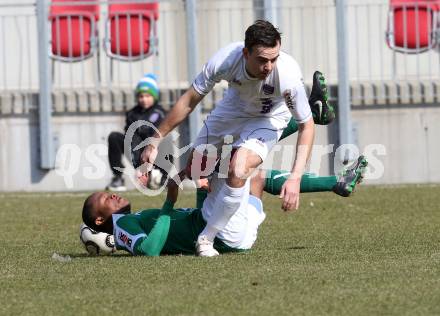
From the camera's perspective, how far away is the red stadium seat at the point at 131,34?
50.5ft

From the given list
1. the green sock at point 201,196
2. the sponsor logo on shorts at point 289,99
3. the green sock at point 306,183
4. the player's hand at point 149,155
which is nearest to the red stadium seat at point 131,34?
the green sock at point 306,183

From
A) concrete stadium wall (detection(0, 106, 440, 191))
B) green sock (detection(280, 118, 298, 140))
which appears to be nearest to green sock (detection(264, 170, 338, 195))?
green sock (detection(280, 118, 298, 140))

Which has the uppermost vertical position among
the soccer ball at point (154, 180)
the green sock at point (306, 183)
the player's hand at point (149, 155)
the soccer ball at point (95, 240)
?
the player's hand at point (149, 155)

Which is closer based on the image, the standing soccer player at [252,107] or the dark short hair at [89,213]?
the standing soccer player at [252,107]

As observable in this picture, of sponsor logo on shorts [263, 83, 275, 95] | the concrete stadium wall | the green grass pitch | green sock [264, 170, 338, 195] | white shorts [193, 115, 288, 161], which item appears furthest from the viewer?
the concrete stadium wall

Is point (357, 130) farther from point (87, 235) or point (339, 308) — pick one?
point (339, 308)

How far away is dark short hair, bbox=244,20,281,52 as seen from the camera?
7.43 metres

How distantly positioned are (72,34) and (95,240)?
7.49m

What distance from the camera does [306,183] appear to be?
8672 millimetres

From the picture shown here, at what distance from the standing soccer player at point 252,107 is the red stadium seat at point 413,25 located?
7080 mm

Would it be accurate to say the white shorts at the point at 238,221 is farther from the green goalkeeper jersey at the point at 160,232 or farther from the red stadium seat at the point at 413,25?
the red stadium seat at the point at 413,25

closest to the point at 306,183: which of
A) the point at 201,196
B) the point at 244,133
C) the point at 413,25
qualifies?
the point at 244,133

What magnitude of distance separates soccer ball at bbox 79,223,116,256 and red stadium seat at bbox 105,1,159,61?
7226 mm

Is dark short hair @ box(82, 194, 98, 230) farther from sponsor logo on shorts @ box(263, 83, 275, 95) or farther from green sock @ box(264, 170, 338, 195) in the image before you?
sponsor logo on shorts @ box(263, 83, 275, 95)
